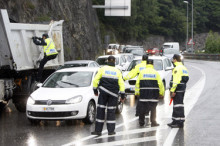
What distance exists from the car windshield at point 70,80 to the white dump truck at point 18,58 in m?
1.15

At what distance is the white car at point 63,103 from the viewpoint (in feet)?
36.3

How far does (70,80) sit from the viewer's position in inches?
493

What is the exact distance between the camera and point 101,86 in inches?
397

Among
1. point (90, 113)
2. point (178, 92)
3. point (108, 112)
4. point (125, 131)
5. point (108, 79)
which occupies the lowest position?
point (125, 131)

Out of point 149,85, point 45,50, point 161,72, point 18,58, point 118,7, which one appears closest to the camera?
point 149,85

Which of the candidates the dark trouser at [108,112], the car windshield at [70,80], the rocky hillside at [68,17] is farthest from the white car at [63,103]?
the rocky hillside at [68,17]

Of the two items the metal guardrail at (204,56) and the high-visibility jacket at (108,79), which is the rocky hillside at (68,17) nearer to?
the high-visibility jacket at (108,79)

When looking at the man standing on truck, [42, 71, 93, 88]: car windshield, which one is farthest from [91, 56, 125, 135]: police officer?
the man standing on truck

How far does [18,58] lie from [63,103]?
2.94 meters

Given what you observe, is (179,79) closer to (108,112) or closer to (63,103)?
(108,112)

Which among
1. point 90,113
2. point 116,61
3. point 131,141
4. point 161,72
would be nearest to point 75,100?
point 90,113

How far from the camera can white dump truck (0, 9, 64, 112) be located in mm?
12578

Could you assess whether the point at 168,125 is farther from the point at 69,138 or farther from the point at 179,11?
the point at 179,11

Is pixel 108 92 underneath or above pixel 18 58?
underneath
